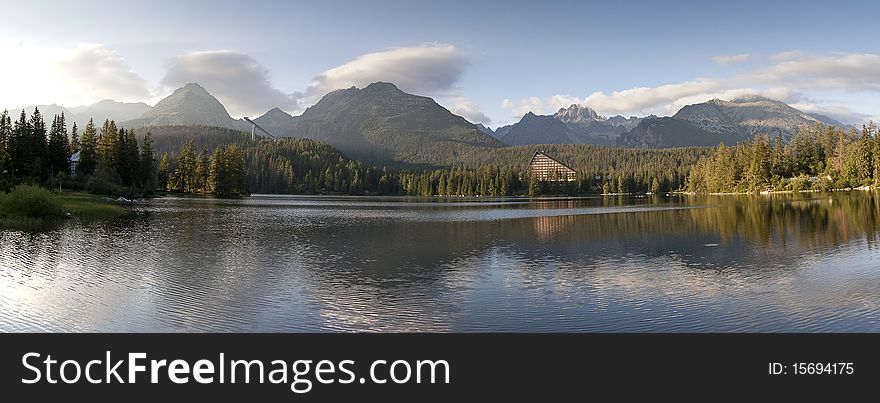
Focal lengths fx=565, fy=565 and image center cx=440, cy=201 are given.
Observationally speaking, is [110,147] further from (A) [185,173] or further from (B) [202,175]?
(B) [202,175]

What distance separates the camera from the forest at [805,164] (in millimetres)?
150125

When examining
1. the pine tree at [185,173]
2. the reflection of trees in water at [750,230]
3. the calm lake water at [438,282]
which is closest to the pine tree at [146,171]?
the pine tree at [185,173]

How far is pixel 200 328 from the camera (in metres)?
17.2

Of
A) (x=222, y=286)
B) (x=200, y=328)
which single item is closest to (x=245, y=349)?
(x=200, y=328)

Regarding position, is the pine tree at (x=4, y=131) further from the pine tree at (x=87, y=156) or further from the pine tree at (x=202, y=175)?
the pine tree at (x=202, y=175)

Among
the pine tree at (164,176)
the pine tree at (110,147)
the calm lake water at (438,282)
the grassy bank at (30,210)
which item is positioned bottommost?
the calm lake water at (438,282)

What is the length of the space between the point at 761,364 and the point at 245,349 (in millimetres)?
13503

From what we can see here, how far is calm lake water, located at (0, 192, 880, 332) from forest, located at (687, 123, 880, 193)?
129253mm

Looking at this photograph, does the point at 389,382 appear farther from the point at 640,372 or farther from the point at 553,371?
the point at 640,372

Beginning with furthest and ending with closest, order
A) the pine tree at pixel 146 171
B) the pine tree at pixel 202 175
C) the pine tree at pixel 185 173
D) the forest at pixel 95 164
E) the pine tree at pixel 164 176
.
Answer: the pine tree at pixel 202 175
the pine tree at pixel 185 173
the pine tree at pixel 164 176
the pine tree at pixel 146 171
the forest at pixel 95 164

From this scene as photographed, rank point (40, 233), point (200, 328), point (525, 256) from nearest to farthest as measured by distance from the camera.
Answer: point (200, 328), point (525, 256), point (40, 233)

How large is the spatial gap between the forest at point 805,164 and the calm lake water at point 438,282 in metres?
129

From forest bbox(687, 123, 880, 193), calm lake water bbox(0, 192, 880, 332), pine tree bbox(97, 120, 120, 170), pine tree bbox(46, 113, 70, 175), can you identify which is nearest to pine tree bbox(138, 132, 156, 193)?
pine tree bbox(97, 120, 120, 170)

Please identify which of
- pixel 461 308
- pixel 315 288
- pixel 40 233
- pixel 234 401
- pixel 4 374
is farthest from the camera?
pixel 40 233
